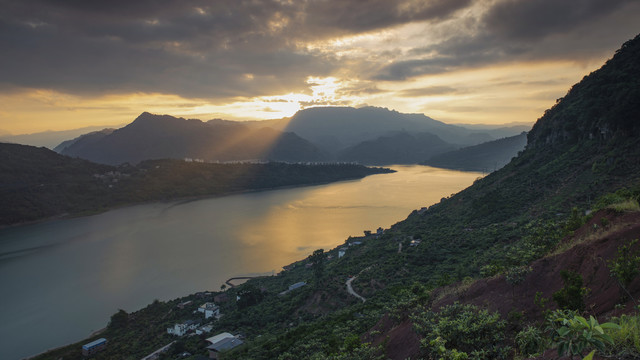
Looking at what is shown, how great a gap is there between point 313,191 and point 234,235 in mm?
43801

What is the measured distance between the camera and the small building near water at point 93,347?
2103cm

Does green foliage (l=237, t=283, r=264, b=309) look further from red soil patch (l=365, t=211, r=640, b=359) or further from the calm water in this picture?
red soil patch (l=365, t=211, r=640, b=359)

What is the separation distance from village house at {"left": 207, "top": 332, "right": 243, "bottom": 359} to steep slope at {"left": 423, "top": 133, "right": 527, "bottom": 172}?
11760 cm

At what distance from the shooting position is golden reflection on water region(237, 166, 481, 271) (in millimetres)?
42312

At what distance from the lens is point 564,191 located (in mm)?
22656

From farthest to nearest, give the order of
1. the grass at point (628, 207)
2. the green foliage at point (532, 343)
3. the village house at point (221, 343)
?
the village house at point (221, 343) → the grass at point (628, 207) → the green foliage at point (532, 343)

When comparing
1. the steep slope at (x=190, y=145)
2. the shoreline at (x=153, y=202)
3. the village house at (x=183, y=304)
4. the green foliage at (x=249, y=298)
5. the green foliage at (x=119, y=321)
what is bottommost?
the green foliage at (x=119, y=321)

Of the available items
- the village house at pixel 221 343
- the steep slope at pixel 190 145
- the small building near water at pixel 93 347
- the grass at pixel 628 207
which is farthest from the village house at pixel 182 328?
the steep slope at pixel 190 145

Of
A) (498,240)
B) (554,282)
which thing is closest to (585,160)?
(498,240)

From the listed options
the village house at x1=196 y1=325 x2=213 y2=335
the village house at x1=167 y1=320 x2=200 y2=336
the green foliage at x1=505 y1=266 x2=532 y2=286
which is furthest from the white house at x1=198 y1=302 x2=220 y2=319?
the green foliage at x1=505 y1=266 x2=532 y2=286

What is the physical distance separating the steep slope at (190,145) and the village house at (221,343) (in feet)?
453

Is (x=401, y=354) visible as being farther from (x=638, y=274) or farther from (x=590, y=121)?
(x=590, y=121)

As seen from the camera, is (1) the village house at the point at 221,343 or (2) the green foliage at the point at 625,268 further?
(1) the village house at the point at 221,343

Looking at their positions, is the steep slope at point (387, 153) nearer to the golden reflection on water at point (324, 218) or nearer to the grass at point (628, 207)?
the golden reflection on water at point (324, 218)
